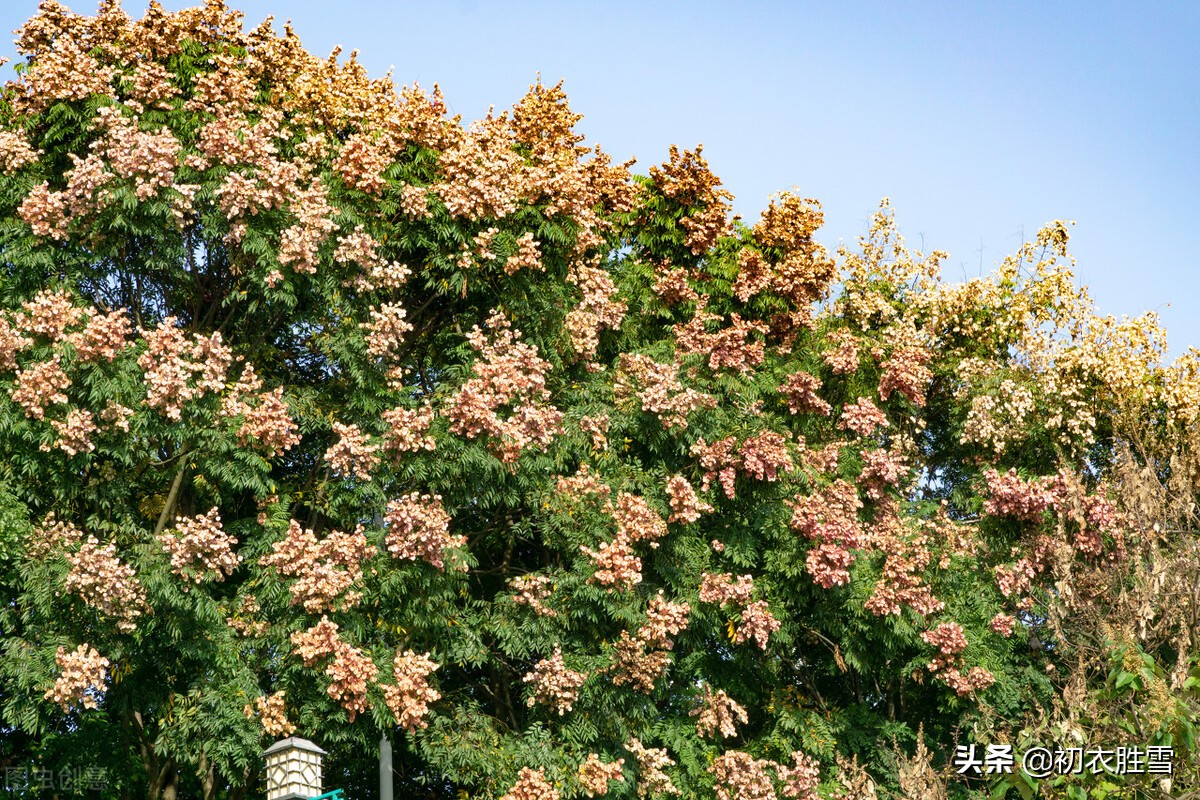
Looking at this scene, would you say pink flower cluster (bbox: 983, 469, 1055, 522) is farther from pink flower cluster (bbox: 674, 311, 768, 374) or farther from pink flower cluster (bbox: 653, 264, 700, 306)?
pink flower cluster (bbox: 653, 264, 700, 306)

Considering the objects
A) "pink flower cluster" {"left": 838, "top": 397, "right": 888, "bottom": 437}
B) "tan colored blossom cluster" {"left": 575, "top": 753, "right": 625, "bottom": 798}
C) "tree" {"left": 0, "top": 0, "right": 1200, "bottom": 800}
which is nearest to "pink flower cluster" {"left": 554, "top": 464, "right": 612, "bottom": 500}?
"tree" {"left": 0, "top": 0, "right": 1200, "bottom": 800}

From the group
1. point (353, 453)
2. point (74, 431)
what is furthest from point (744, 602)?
point (74, 431)

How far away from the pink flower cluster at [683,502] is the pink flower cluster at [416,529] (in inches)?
115

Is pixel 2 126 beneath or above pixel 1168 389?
above

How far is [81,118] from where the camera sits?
55.3 feet

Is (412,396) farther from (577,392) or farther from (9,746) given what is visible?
(9,746)

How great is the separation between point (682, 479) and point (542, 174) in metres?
4.34

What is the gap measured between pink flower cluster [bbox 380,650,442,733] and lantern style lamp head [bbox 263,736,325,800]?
11.1ft

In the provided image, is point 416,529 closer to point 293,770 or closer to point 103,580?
point 103,580

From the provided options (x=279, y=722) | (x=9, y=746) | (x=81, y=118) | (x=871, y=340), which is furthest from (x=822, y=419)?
(x=9, y=746)

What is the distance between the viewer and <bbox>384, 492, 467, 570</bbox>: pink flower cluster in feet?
50.9

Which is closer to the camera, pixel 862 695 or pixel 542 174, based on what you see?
pixel 542 174

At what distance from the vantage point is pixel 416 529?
15672 millimetres

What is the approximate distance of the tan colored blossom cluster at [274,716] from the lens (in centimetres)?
1486
